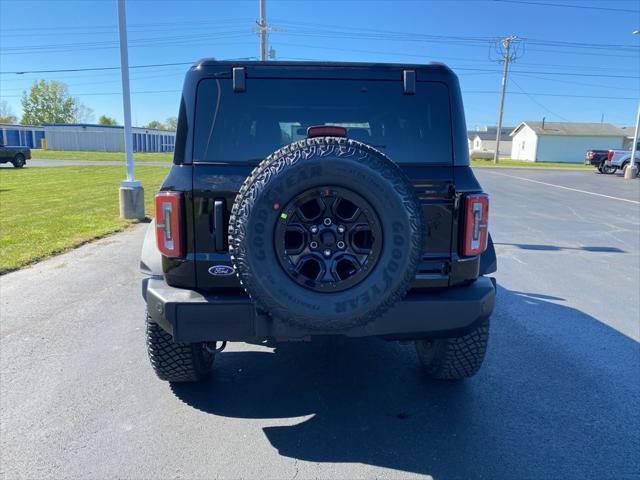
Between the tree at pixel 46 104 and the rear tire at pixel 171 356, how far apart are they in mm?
109265

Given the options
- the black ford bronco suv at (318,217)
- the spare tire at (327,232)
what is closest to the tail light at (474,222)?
the black ford bronco suv at (318,217)

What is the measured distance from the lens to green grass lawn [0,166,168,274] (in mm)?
7257

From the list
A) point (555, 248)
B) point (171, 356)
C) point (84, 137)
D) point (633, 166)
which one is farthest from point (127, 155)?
point (84, 137)

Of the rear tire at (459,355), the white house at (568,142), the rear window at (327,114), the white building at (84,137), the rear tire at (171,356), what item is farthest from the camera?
the white house at (568,142)

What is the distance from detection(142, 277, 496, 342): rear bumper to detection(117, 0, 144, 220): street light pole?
8179 mm

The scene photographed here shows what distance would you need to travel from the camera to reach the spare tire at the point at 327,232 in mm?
2246

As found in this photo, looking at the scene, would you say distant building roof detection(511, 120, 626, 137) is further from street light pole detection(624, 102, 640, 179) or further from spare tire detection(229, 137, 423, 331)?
spare tire detection(229, 137, 423, 331)

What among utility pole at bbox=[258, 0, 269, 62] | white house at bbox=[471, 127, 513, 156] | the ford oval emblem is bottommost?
the ford oval emblem

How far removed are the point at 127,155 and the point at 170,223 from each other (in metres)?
8.34


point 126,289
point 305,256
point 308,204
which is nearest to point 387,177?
point 308,204

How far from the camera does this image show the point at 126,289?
5.52 meters

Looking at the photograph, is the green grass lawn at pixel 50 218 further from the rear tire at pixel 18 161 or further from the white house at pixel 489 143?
the white house at pixel 489 143

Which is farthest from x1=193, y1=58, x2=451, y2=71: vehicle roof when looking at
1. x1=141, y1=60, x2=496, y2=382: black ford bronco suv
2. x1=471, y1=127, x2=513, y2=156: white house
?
x1=471, y1=127, x2=513, y2=156: white house

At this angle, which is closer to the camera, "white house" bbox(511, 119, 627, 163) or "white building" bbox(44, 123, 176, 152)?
"white building" bbox(44, 123, 176, 152)
